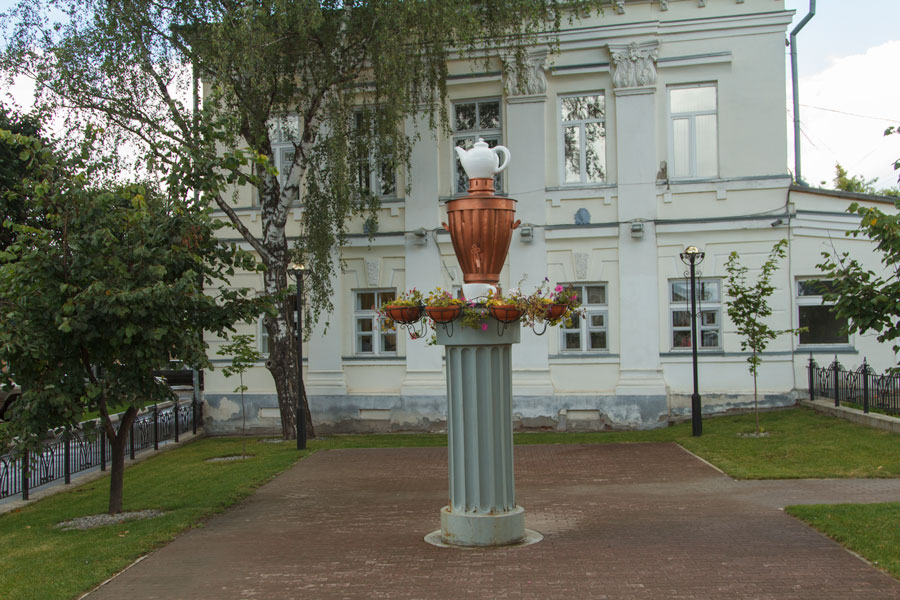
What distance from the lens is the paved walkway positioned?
8055mm

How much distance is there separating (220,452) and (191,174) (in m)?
8.88

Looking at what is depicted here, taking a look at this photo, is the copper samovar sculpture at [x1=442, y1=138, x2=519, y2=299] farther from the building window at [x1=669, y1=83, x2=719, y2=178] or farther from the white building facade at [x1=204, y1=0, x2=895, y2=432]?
the building window at [x1=669, y1=83, x2=719, y2=178]

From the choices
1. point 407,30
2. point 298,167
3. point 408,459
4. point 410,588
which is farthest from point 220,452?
point 410,588

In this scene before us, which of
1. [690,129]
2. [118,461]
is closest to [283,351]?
[118,461]

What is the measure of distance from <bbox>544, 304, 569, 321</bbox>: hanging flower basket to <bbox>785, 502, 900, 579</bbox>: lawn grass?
3737 millimetres

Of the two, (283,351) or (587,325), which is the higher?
(587,325)

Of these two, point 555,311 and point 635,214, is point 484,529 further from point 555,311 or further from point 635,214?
point 635,214

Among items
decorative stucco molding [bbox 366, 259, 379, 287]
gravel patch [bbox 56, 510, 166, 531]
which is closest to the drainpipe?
decorative stucco molding [bbox 366, 259, 379, 287]

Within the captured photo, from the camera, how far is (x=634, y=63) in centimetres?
2078

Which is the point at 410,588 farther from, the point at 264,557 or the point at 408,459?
the point at 408,459

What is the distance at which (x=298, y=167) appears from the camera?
768 inches

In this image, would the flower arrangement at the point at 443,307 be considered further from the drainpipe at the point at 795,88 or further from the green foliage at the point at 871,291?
the drainpipe at the point at 795,88

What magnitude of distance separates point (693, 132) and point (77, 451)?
1502cm

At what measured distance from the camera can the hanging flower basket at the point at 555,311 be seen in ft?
30.7
